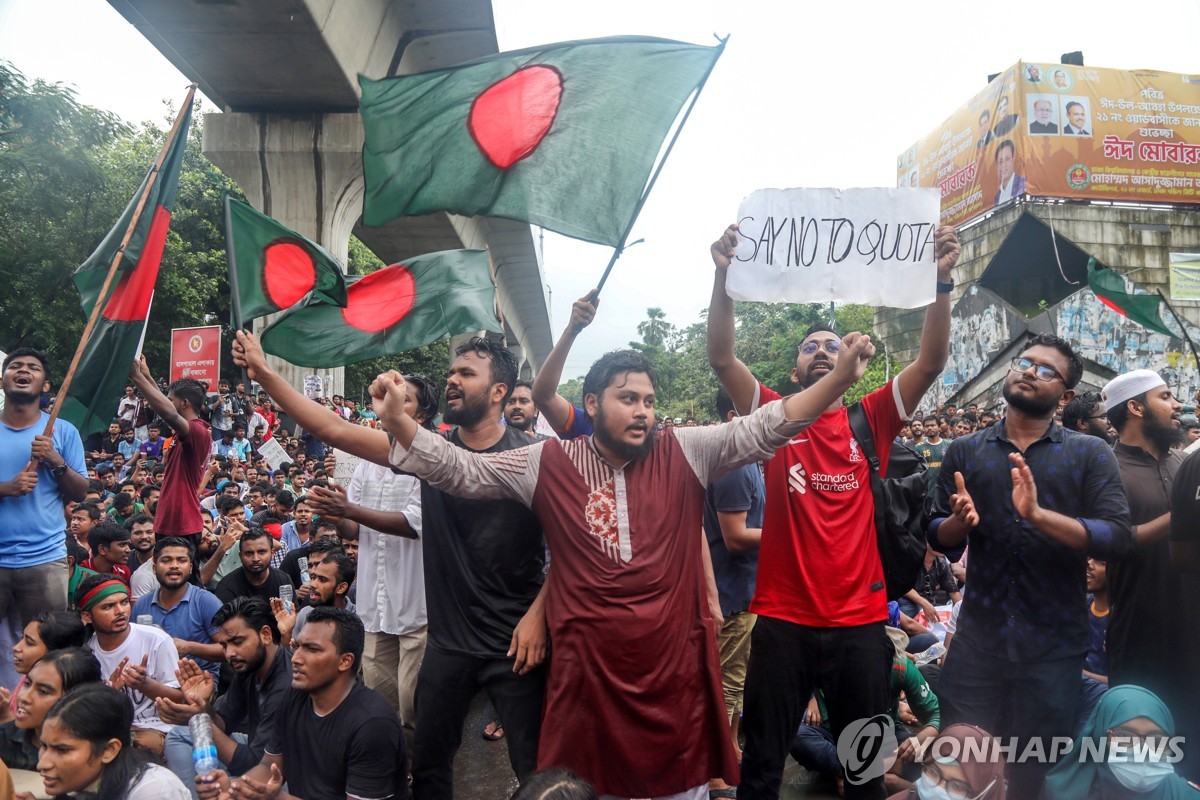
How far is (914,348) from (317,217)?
25339 millimetres

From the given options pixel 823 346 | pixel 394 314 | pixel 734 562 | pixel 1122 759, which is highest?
pixel 394 314

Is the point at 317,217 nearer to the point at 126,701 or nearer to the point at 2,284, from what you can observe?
the point at 2,284

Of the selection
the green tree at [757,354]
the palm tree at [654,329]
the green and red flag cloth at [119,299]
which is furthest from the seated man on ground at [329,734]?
the palm tree at [654,329]

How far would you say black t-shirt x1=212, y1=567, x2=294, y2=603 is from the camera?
17.3ft

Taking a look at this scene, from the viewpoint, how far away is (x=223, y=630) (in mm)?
4062

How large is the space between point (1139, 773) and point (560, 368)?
250 cm

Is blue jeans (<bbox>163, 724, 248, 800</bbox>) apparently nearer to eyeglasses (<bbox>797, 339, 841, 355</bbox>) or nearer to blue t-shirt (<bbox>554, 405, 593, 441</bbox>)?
blue t-shirt (<bbox>554, 405, 593, 441</bbox>)

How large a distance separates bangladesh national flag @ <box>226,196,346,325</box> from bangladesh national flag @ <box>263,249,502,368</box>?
0.09 metres

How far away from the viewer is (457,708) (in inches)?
118

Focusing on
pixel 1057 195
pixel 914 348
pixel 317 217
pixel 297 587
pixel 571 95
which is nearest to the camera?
pixel 571 95

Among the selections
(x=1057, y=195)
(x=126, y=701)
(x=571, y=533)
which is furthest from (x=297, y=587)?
(x=1057, y=195)

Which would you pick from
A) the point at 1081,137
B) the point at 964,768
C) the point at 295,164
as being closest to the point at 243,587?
the point at 964,768

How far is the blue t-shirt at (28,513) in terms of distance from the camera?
14.8 ft

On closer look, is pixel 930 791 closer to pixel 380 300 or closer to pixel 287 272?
pixel 380 300
